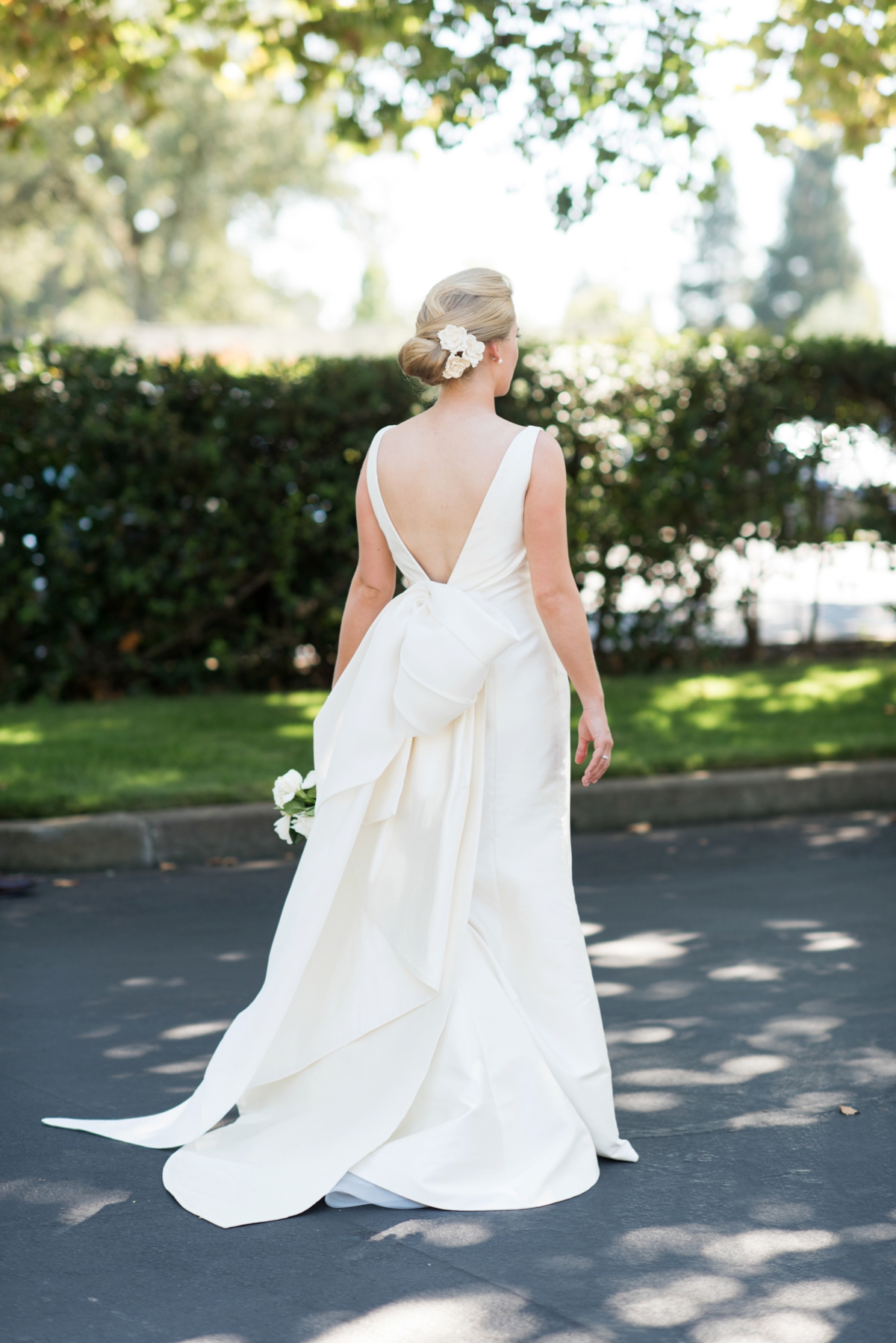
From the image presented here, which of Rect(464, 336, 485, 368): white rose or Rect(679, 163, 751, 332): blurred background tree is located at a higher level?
Rect(679, 163, 751, 332): blurred background tree

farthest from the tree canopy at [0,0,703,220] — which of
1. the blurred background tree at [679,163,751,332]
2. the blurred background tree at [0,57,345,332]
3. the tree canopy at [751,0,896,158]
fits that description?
the blurred background tree at [679,163,751,332]

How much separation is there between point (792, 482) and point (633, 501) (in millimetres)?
1348

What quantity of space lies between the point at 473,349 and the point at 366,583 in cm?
72

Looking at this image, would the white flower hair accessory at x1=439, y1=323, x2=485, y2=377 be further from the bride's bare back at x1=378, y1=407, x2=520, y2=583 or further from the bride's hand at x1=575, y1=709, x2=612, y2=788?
the bride's hand at x1=575, y1=709, x2=612, y2=788

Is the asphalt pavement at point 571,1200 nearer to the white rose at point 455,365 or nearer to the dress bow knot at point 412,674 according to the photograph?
the dress bow knot at point 412,674

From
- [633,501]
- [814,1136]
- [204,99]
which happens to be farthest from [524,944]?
[204,99]

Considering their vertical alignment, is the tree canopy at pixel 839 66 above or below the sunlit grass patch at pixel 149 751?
above

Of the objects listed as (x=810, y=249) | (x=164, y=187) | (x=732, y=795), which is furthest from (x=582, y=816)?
(x=810, y=249)

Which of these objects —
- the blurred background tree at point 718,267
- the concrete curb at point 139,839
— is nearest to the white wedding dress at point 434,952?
the concrete curb at point 139,839

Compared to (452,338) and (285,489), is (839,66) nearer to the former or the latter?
(285,489)

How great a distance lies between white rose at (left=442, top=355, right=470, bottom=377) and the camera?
3.46 m

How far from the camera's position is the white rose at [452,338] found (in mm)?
3414

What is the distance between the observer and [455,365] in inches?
136

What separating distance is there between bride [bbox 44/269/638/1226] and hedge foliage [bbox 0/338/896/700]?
6.21 meters
